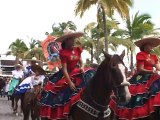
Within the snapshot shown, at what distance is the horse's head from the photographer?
22.2ft

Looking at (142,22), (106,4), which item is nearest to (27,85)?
(106,4)

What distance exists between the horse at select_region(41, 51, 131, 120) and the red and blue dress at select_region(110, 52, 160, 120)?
5.61ft

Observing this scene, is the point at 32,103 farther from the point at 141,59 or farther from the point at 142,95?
the point at 141,59

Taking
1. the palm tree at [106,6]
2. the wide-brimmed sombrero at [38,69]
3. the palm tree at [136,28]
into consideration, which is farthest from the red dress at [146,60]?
the palm tree at [136,28]

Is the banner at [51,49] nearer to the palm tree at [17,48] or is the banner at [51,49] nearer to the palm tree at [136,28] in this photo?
the palm tree at [136,28]

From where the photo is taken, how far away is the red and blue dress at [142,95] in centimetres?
899

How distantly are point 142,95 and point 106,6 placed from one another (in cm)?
2079

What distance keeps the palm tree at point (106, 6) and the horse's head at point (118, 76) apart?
74.4ft

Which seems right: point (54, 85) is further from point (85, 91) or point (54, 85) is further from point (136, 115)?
point (136, 115)

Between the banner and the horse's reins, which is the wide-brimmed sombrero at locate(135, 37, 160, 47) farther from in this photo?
the banner

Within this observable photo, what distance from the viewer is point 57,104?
849 centimetres

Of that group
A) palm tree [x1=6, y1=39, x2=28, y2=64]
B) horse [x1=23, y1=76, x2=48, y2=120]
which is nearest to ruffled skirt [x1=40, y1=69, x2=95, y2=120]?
horse [x1=23, y1=76, x2=48, y2=120]

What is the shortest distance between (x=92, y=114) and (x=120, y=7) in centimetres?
2340

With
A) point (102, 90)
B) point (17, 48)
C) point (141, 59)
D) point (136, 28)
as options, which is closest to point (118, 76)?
point (102, 90)
